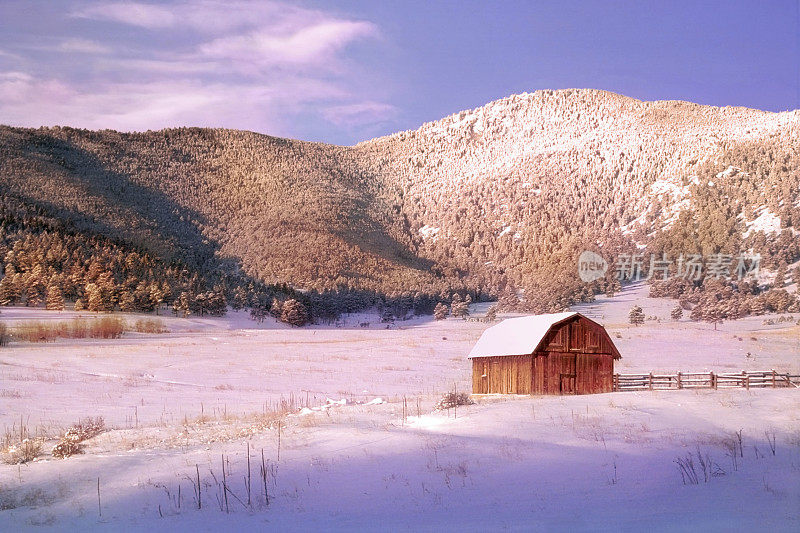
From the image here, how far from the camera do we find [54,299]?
2825 inches

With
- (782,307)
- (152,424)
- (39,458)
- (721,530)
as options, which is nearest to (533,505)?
(721,530)

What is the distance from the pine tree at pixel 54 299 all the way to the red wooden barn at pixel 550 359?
5514 centimetres

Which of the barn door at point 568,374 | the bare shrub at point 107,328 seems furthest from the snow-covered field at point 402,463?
the bare shrub at point 107,328

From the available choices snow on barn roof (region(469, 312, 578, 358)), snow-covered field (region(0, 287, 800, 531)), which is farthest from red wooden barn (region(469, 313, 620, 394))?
snow-covered field (region(0, 287, 800, 531))

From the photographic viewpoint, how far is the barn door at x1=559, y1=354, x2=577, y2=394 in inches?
1208

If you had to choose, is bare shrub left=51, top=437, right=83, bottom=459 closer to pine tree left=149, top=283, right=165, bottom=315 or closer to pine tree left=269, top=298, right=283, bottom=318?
pine tree left=149, top=283, right=165, bottom=315

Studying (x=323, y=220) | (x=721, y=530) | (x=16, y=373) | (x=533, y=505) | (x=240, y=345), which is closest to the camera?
(x=721, y=530)

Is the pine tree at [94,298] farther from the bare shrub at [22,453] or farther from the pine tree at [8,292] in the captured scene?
the bare shrub at [22,453]

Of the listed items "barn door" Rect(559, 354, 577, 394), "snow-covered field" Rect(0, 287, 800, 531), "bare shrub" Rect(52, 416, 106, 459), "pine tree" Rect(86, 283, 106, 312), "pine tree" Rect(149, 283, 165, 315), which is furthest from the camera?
"pine tree" Rect(149, 283, 165, 315)

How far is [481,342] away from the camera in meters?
34.0

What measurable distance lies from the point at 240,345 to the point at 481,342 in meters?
32.3

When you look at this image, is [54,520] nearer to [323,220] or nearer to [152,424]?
[152,424]

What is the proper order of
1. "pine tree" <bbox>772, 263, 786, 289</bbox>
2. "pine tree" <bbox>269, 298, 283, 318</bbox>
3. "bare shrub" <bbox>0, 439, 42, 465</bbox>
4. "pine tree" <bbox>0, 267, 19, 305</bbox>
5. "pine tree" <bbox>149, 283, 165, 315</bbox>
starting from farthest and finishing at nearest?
"pine tree" <bbox>772, 263, 786, 289</bbox>, "pine tree" <bbox>269, 298, 283, 318</bbox>, "pine tree" <bbox>149, 283, 165, 315</bbox>, "pine tree" <bbox>0, 267, 19, 305</bbox>, "bare shrub" <bbox>0, 439, 42, 465</bbox>

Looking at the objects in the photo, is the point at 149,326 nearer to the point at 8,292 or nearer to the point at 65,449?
the point at 8,292
